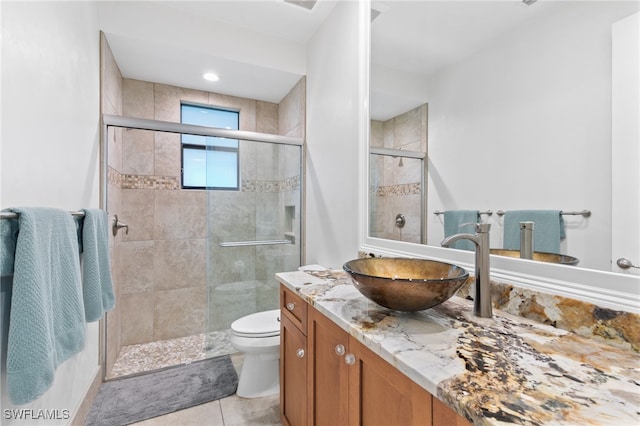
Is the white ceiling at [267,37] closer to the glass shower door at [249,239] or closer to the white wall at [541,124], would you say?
the white wall at [541,124]

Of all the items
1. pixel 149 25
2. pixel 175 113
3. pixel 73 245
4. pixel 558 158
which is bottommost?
pixel 73 245

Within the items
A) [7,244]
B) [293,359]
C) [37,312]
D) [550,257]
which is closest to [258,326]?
[293,359]

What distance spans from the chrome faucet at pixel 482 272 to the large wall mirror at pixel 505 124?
14 centimetres

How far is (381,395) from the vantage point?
77cm

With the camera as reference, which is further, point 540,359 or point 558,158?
point 558,158

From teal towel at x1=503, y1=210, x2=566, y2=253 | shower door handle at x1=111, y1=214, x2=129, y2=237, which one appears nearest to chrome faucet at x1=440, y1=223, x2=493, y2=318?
teal towel at x1=503, y1=210, x2=566, y2=253

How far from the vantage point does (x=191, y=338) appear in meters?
2.73

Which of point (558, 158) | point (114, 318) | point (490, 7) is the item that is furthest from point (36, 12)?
point (114, 318)

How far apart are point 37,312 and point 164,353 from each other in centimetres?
188

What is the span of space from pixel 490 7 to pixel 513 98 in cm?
40

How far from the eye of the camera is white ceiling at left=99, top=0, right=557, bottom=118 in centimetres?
122

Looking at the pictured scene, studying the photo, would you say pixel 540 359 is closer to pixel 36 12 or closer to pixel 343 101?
pixel 343 101

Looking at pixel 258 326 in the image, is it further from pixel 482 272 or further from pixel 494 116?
pixel 494 116

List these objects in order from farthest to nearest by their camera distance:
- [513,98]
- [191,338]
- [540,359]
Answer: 1. [191,338]
2. [513,98]
3. [540,359]
